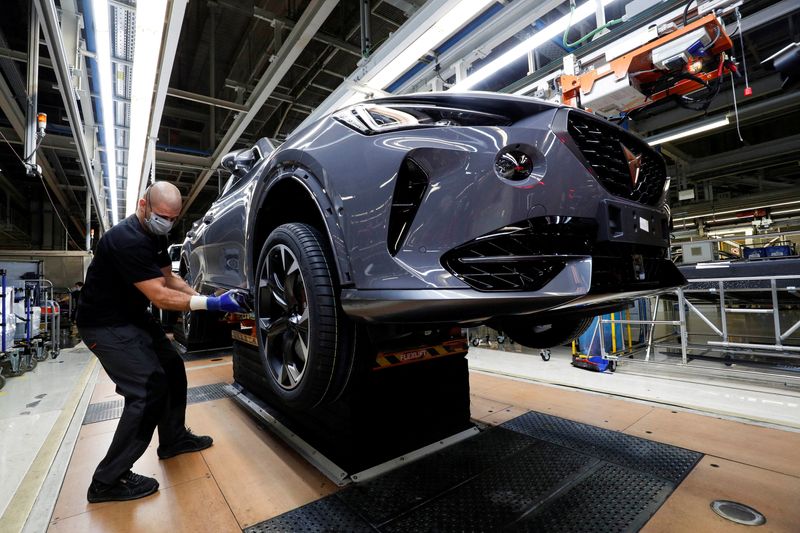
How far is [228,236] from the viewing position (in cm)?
255

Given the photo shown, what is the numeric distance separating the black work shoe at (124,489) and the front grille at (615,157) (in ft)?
7.32

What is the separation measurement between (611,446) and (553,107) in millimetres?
1734

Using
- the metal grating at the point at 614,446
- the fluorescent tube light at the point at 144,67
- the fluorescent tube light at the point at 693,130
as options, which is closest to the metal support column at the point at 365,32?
the fluorescent tube light at the point at 144,67

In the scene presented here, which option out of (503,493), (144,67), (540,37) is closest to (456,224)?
(503,493)

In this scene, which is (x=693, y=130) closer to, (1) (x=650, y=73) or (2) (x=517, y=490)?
(1) (x=650, y=73)

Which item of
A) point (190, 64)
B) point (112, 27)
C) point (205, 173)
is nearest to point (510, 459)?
point (112, 27)

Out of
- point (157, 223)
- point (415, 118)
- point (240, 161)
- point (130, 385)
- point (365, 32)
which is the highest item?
point (365, 32)

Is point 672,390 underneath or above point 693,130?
underneath

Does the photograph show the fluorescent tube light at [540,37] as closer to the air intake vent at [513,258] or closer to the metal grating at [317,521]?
the air intake vent at [513,258]

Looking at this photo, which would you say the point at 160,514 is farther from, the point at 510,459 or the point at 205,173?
the point at 205,173

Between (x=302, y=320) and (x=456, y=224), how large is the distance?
0.73 m

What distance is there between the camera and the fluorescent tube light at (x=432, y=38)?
273cm

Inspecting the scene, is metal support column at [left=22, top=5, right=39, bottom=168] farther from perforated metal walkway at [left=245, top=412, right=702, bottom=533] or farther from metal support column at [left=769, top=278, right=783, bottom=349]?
metal support column at [left=769, top=278, right=783, bottom=349]

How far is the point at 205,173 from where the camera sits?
26.1 feet
